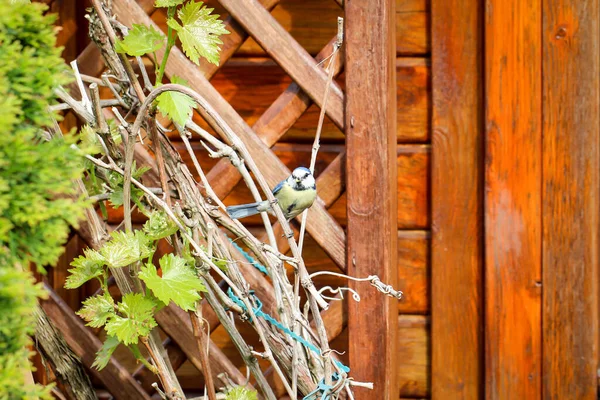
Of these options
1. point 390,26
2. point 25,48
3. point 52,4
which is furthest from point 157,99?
point 52,4

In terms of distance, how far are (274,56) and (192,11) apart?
1.31 ft

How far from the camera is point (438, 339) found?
2021mm

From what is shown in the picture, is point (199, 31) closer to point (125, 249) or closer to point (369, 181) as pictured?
point (125, 249)

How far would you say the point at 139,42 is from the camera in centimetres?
123

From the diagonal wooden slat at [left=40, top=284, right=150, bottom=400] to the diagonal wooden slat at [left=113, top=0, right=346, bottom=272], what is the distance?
22.2 inches

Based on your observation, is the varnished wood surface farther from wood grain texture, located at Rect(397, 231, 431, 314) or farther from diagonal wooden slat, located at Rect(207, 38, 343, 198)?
wood grain texture, located at Rect(397, 231, 431, 314)

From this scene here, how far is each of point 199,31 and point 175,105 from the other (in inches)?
5.4

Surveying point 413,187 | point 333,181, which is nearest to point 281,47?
point 333,181

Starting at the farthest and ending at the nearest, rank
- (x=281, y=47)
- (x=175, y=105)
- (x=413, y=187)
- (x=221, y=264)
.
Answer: (x=413, y=187)
(x=281, y=47)
(x=221, y=264)
(x=175, y=105)

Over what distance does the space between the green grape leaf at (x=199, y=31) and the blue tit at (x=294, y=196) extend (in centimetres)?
32

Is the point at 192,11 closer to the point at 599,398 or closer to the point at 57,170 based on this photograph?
the point at 57,170

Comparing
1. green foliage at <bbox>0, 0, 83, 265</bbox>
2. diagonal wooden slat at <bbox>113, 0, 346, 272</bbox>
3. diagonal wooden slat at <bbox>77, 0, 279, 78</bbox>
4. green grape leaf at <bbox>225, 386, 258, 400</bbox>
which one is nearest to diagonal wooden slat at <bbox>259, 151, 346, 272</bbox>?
diagonal wooden slat at <bbox>113, 0, 346, 272</bbox>

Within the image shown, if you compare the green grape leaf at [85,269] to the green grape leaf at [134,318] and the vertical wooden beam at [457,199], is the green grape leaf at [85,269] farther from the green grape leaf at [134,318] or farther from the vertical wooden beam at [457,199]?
the vertical wooden beam at [457,199]

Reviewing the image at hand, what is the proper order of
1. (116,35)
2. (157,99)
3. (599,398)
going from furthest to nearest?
(599,398) < (116,35) < (157,99)
